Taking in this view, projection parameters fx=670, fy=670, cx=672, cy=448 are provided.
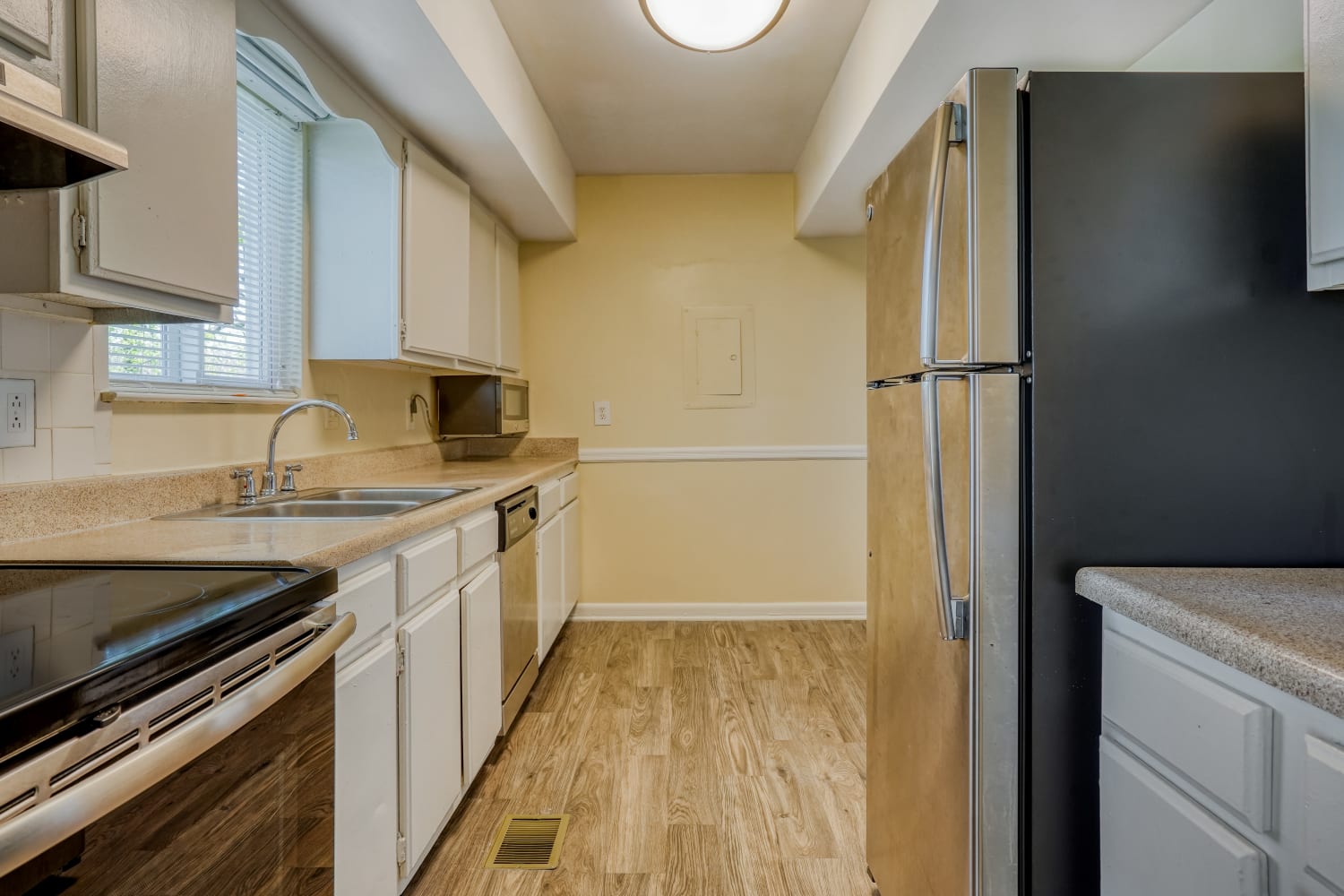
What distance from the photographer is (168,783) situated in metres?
0.70

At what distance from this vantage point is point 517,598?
2350 mm

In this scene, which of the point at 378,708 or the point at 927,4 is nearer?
the point at 378,708

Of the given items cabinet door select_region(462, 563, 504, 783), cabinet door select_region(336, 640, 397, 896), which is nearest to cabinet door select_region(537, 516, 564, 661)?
cabinet door select_region(462, 563, 504, 783)

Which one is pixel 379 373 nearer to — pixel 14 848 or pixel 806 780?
pixel 806 780

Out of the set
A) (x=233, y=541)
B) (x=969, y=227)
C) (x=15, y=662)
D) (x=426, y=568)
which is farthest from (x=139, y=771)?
(x=969, y=227)

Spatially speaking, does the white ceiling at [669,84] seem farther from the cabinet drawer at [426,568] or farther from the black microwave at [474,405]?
the cabinet drawer at [426,568]

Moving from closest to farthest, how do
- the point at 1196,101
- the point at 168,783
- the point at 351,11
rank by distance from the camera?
the point at 168,783 → the point at 1196,101 → the point at 351,11

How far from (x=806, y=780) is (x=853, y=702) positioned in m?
0.63

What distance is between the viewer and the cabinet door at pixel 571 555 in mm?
3236

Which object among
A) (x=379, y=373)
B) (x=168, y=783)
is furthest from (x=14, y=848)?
(x=379, y=373)

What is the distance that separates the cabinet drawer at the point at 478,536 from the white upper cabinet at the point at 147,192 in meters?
0.78

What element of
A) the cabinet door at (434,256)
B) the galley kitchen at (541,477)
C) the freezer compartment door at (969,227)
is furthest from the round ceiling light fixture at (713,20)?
the freezer compartment door at (969,227)

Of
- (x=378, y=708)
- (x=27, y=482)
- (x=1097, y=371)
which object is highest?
(x=1097, y=371)

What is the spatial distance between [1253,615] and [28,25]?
1759 mm
